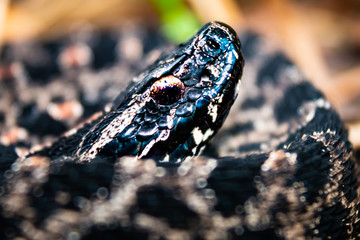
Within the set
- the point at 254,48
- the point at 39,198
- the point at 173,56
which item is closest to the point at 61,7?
the point at 254,48

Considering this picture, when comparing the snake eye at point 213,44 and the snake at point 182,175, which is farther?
the snake eye at point 213,44

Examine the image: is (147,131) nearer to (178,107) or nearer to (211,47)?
(178,107)

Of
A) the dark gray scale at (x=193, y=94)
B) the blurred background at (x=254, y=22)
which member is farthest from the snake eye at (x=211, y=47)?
the blurred background at (x=254, y=22)

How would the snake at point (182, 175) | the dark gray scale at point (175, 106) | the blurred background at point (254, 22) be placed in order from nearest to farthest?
1. the snake at point (182, 175)
2. the dark gray scale at point (175, 106)
3. the blurred background at point (254, 22)

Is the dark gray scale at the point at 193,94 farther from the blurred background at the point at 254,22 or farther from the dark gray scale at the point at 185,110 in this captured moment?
the blurred background at the point at 254,22

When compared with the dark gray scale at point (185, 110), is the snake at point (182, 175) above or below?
below

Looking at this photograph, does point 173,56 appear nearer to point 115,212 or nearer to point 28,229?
point 115,212

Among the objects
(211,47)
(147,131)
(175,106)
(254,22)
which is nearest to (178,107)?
(175,106)
